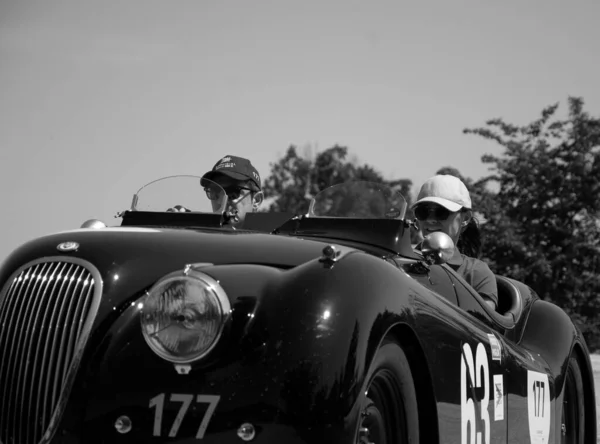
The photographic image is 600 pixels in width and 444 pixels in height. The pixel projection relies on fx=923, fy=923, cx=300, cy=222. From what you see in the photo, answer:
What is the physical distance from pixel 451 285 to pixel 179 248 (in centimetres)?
163

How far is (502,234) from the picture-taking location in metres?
24.6

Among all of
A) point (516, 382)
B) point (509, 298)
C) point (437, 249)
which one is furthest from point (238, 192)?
point (516, 382)

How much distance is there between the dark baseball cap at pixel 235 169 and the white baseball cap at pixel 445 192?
1042mm

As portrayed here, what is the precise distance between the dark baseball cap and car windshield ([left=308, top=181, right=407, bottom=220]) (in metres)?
0.80

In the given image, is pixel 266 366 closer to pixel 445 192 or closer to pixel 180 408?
pixel 180 408

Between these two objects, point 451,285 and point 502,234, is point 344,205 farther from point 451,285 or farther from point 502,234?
point 502,234

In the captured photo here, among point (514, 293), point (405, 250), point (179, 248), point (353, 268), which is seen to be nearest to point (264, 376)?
point (353, 268)

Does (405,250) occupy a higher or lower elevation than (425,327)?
higher

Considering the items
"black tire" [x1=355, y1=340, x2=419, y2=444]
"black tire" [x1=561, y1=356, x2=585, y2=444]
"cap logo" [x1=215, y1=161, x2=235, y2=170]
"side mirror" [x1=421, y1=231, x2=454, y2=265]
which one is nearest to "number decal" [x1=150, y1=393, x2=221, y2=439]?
"black tire" [x1=355, y1=340, x2=419, y2=444]

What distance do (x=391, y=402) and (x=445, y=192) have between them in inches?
95.5

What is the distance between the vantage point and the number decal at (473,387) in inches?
157

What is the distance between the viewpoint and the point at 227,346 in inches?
122

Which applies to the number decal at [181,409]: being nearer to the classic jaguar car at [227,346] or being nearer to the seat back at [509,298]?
the classic jaguar car at [227,346]

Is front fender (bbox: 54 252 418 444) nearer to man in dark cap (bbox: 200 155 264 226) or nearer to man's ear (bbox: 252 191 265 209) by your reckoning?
man in dark cap (bbox: 200 155 264 226)
